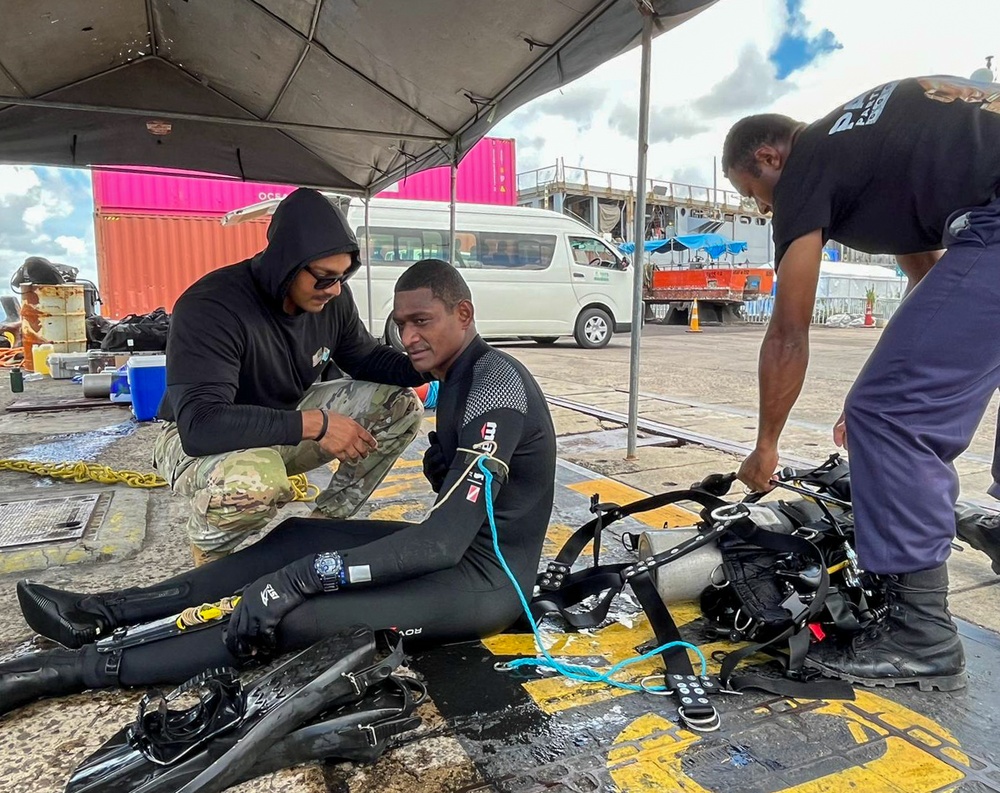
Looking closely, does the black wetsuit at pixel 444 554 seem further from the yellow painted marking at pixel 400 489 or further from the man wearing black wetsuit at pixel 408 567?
the yellow painted marking at pixel 400 489

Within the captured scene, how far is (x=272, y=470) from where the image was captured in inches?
90.4

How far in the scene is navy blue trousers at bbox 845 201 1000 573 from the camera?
68.5 inches

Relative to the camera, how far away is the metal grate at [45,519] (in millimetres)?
2934

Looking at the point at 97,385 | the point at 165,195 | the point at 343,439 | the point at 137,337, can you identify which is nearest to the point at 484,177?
the point at 165,195

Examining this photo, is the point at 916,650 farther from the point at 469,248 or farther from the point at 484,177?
the point at 484,177

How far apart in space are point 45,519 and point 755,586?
3.17 metres

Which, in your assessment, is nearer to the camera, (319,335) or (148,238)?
(319,335)

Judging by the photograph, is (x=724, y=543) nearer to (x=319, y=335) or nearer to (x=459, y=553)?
(x=459, y=553)

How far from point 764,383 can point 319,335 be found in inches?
67.0

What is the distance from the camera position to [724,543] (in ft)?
6.86

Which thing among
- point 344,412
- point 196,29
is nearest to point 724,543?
point 344,412

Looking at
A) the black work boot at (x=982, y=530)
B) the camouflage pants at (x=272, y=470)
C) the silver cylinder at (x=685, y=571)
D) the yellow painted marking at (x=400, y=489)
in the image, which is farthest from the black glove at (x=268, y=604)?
the black work boot at (x=982, y=530)

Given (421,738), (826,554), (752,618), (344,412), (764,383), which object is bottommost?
(421,738)

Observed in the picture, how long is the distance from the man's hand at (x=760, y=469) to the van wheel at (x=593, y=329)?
1074 cm
